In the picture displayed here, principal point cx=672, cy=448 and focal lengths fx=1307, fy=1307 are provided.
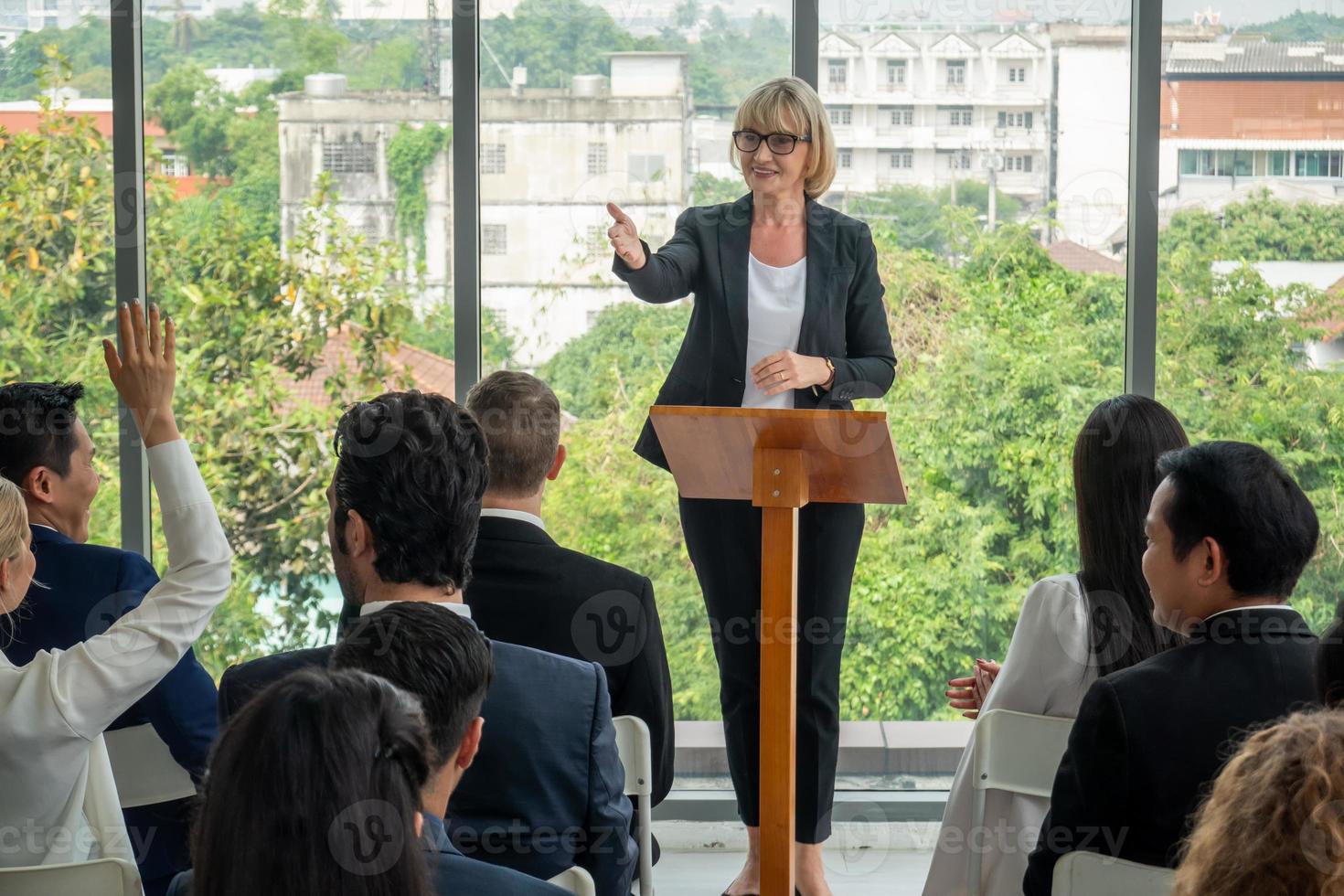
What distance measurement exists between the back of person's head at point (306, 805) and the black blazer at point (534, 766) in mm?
703

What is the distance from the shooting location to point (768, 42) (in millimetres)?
3738

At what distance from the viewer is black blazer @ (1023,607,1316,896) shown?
1.76m

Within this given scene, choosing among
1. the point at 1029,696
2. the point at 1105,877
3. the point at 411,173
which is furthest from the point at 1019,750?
the point at 411,173

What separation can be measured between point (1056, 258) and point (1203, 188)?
0.46m

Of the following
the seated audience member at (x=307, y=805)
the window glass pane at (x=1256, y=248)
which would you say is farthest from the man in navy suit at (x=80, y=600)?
the window glass pane at (x=1256, y=248)

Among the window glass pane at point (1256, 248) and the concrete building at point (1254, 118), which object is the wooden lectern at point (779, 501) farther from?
the concrete building at point (1254, 118)

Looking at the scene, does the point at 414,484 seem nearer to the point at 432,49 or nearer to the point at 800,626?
the point at 800,626

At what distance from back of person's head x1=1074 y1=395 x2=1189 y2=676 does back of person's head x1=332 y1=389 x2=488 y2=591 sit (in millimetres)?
1078

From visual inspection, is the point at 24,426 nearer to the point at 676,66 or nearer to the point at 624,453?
the point at 624,453

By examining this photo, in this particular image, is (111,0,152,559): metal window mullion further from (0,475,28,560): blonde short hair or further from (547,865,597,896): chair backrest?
(547,865,597,896): chair backrest

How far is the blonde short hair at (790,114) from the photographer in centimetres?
309

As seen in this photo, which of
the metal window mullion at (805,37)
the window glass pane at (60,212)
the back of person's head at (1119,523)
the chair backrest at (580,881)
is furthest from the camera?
the window glass pane at (60,212)

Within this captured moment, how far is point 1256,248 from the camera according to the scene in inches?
148

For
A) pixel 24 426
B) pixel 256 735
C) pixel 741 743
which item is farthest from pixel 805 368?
pixel 256 735
